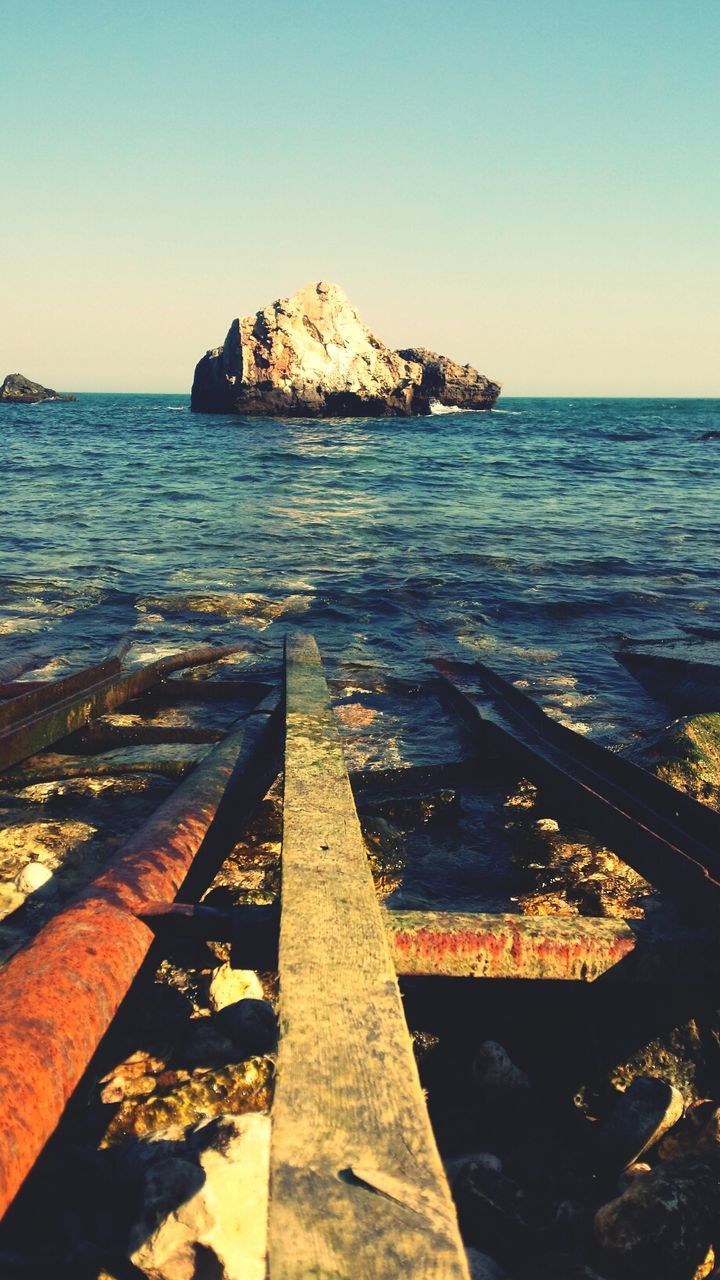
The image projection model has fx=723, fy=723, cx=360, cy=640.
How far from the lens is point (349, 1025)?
1.34 meters

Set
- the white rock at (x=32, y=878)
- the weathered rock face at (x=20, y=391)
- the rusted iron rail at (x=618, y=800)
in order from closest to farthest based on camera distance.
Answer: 1. the rusted iron rail at (x=618, y=800)
2. the white rock at (x=32, y=878)
3. the weathered rock face at (x=20, y=391)

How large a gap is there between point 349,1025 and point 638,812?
66.5 inches

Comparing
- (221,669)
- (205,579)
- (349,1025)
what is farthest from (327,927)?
(205,579)

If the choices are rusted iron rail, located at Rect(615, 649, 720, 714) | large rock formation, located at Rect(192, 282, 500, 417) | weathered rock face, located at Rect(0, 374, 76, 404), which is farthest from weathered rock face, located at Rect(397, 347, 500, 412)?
rusted iron rail, located at Rect(615, 649, 720, 714)

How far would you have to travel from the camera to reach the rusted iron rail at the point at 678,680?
17.8 ft

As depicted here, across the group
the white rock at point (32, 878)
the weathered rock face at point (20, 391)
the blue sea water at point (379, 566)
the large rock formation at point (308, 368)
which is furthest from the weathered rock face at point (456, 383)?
the white rock at point (32, 878)

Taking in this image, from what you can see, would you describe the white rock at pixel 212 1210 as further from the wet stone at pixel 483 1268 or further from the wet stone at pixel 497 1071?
the wet stone at pixel 497 1071

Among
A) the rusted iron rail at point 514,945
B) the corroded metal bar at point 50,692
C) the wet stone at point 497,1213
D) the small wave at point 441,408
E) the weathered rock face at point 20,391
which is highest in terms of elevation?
the weathered rock face at point 20,391

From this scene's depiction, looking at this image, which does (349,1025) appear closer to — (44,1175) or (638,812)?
(44,1175)

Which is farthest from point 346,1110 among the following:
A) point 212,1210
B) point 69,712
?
point 69,712

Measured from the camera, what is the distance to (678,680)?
19.3 ft

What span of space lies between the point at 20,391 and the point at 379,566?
115 metres

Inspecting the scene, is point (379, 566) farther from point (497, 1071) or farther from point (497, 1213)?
point (497, 1213)

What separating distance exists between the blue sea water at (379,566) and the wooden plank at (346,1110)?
3774mm
